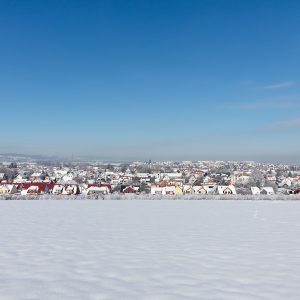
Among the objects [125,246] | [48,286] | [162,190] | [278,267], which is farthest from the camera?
[162,190]

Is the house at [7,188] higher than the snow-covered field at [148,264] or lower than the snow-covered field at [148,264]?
lower

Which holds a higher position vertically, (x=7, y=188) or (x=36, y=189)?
(x=36, y=189)

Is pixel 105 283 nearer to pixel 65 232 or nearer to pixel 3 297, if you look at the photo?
pixel 3 297

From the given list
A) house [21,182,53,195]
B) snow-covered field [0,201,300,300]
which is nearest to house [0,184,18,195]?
house [21,182,53,195]

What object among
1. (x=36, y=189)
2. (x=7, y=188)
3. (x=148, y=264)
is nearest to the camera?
(x=148, y=264)

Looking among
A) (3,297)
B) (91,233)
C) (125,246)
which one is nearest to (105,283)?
(3,297)

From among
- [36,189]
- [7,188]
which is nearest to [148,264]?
[36,189]

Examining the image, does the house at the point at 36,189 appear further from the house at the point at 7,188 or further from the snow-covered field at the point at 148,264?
the snow-covered field at the point at 148,264

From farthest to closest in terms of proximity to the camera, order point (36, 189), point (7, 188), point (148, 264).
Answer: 1. point (7, 188)
2. point (36, 189)
3. point (148, 264)

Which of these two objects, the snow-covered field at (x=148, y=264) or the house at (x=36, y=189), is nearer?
the snow-covered field at (x=148, y=264)

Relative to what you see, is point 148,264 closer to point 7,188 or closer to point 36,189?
point 36,189

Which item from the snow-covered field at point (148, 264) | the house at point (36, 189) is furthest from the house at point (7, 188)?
the snow-covered field at point (148, 264)
